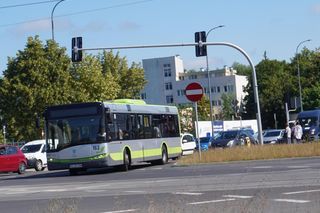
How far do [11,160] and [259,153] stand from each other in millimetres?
15133

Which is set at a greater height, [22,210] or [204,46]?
[204,46]

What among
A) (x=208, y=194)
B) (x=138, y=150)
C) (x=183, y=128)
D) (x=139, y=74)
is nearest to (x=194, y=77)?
(x=183, y=128)

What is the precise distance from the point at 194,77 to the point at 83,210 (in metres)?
155

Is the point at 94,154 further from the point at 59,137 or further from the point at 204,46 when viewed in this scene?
the point at 204,46

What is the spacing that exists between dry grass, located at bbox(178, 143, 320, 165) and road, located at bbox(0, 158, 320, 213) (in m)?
6.53

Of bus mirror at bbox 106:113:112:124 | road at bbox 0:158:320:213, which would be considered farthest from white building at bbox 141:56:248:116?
road at bbox 0:158:320:213

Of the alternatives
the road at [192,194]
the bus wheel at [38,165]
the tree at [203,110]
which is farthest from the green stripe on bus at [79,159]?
the tree at [203,110]

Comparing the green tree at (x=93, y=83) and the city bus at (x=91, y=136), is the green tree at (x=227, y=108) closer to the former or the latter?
the green tree at (x=93, y=83)

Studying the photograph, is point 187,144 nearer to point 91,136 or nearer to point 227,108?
point 91,136

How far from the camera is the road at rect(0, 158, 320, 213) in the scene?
12.8 meters

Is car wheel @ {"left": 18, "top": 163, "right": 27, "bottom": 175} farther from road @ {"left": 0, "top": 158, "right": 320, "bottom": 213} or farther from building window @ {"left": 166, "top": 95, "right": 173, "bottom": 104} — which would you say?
building window @ {"left": 166, "top": 95, "right": 173, "bottom": 104}

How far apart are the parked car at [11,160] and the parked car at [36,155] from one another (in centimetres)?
338

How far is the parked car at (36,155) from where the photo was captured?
43625 mm

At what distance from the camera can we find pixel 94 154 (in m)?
28.7
